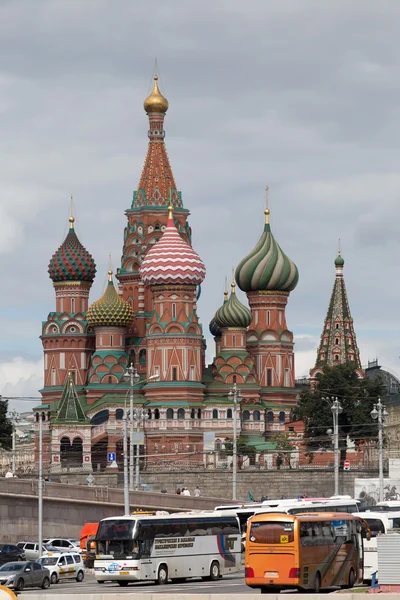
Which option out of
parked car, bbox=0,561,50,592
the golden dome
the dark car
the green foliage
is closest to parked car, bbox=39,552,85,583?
the dark car

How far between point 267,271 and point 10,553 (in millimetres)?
73441

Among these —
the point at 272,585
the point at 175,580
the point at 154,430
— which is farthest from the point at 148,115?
the point at 272,585

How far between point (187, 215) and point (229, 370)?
14834mm

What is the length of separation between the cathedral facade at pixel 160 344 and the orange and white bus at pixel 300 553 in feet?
240

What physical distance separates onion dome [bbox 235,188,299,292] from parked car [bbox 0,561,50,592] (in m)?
82.0

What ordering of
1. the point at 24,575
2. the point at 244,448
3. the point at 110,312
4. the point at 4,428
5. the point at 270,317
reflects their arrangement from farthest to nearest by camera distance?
the point at 270,317, the point at 110,312, the point at 4,428, the point at 244,448, the point at 24,575

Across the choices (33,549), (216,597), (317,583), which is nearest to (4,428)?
(33,549)

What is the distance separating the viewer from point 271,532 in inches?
1578

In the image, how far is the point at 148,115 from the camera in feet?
431

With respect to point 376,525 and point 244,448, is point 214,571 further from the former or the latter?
point 244,448

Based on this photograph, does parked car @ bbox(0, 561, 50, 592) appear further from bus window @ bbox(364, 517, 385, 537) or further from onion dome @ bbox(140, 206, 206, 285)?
onion dome @ bbox(140, 206, 206, 285)

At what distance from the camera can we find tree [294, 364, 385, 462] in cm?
11662

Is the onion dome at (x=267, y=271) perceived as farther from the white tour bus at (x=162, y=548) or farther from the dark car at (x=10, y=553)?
the white tour bus at (x=162, y=548)

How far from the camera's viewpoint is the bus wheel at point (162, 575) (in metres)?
47.2
